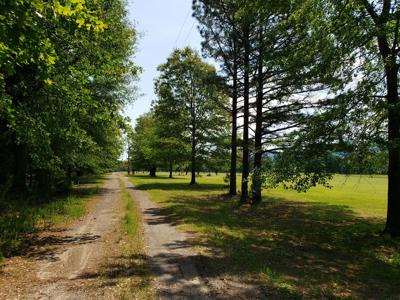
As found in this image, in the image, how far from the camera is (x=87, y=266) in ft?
25.5

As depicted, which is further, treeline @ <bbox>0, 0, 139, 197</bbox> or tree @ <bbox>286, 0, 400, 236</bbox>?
tree @ <bbox>286, 0, 400, 236</bbox>

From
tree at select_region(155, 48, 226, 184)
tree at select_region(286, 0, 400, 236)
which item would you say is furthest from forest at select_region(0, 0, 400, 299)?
tree at select_region(155, 48, 226, 184)

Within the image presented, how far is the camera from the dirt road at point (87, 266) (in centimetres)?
619

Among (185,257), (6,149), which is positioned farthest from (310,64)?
(6,149)

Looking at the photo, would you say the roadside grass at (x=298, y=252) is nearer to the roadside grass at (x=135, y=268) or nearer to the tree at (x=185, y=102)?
the roadside grass at (x=135, y=268)

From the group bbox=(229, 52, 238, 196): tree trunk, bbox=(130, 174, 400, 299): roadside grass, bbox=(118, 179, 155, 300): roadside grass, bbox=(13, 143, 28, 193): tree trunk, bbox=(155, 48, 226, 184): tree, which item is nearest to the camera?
bbox=(118, 179, 155, 300): roadside grass

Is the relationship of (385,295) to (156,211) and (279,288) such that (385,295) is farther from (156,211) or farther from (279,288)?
(156,211)

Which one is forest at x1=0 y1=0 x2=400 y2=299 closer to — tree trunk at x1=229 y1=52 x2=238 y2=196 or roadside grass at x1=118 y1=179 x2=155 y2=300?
roadside grass at x1=118 y1=179 x2=155 y2=300

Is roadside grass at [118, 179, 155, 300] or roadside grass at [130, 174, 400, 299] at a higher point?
roadside grass at [118, 179, 155, 300]

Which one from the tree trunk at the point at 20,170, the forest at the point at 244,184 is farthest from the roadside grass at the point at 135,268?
the tree trunk at the point at 20,170

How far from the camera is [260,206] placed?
66.5ft

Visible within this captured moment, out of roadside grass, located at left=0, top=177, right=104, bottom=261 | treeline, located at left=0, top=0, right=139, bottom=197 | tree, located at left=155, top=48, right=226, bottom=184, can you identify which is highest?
tree, located at left=155, top=48, right=226, bottom=184

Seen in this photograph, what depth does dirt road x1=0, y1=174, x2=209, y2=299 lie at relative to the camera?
619 centimetres

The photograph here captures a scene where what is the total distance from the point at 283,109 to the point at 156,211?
9.14m
